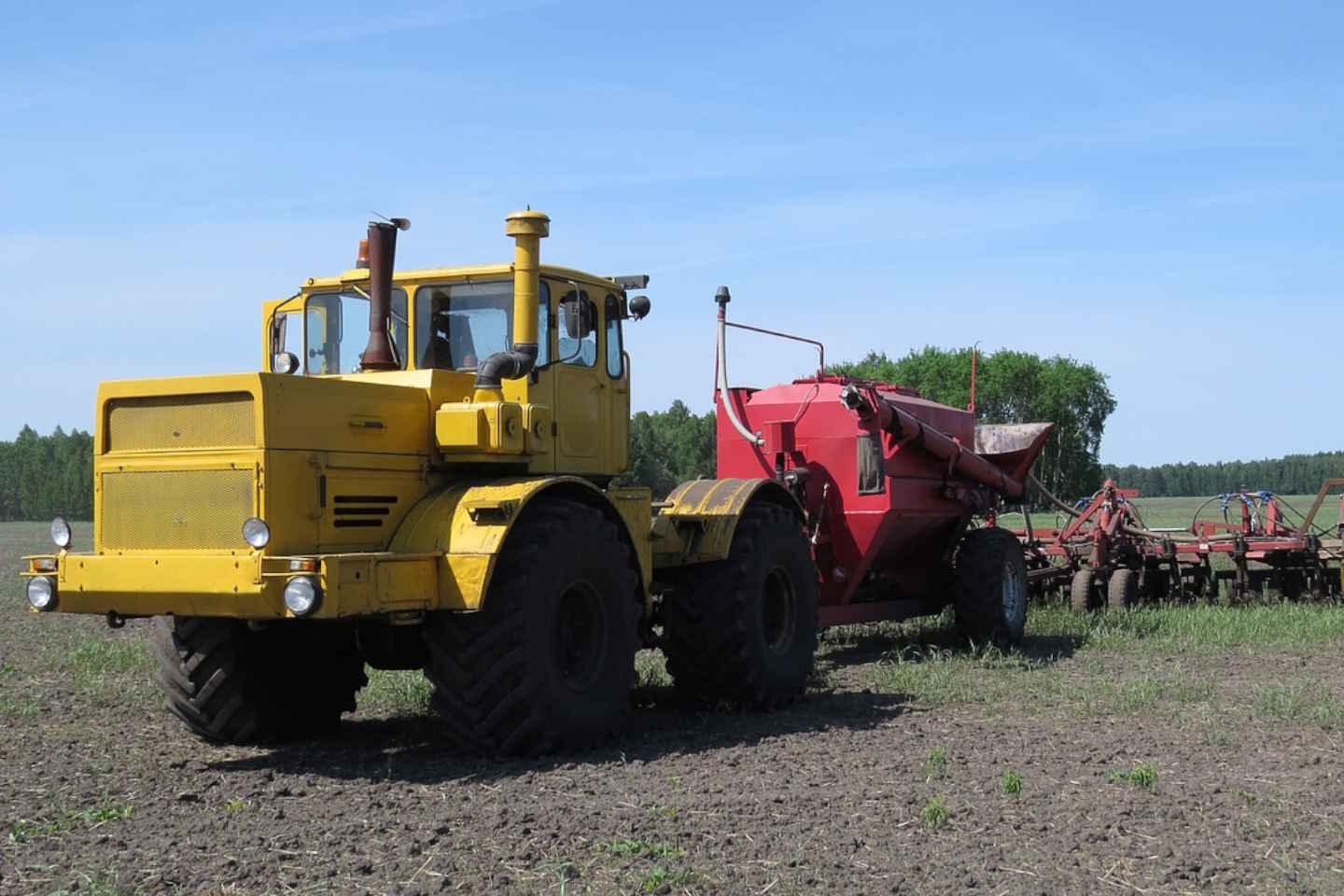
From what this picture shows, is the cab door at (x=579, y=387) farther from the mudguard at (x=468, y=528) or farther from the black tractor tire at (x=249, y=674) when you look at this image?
the black tractor tire at (x=249, y=674)

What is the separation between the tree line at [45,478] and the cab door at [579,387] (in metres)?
93.4

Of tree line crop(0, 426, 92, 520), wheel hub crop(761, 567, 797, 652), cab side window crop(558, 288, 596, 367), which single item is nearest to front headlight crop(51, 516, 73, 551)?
cab side window crop(558, 288, 596, 367)

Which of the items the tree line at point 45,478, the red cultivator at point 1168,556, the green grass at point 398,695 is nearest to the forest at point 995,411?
the tree line at point 45,478

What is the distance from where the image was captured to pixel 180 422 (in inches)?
333

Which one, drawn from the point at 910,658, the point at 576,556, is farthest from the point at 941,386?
the point at 576,556

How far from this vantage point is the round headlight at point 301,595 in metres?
7.72

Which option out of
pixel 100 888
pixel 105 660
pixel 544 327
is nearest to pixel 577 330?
pixel 544 327

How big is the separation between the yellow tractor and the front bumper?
15 mm

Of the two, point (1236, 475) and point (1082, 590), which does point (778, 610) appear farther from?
point (1236, 475)

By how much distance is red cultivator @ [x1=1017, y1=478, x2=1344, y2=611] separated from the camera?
18.8 m

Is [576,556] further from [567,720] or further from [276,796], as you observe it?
[276,796]

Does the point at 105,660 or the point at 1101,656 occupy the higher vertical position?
the point at 105,660

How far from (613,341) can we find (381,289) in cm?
190

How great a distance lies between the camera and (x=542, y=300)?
385 inches
